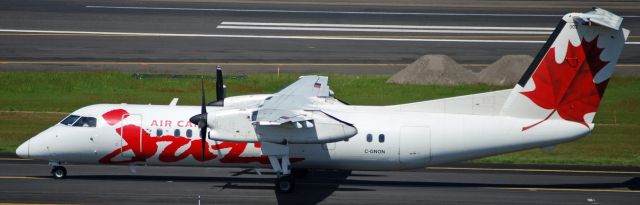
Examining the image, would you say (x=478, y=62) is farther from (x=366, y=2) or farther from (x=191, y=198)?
→ (x=191, y=198)

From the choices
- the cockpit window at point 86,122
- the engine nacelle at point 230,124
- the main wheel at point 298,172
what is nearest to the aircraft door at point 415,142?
the main wheel at point 298,172

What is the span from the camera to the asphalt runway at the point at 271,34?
2192 inches

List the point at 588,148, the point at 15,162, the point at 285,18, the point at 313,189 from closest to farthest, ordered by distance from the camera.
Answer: the point at 313,189 → the point at 15,162 → the point at 588,148 → the point at 285,18

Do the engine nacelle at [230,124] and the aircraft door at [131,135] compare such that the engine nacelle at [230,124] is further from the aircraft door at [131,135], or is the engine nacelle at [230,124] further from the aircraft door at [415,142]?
the aircraft door at [415,142]

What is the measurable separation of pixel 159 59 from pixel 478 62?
1728cm

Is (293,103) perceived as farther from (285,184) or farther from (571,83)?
(571,83)

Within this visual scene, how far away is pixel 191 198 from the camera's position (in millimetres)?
29344

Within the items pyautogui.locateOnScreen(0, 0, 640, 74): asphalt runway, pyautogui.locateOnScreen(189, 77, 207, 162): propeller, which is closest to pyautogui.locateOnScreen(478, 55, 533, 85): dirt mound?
pyautogui.locateOnScreen(0, 0, 640, 74): asphalt runway

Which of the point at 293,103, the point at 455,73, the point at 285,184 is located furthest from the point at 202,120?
the point at 455,73

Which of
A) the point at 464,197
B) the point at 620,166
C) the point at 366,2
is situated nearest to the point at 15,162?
the point at 464,197

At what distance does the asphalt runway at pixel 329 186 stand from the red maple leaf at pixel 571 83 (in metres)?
2.59

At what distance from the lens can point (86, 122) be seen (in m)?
31.1

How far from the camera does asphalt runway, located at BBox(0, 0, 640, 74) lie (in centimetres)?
5569

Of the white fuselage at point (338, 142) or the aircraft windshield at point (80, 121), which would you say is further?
the aircraft windshield at point (80, 121)
